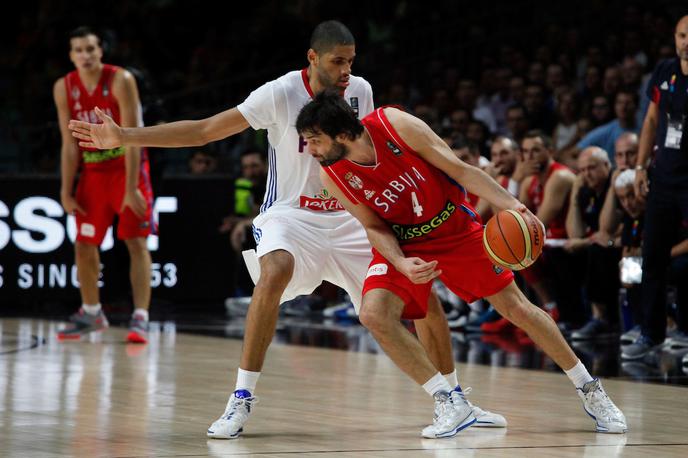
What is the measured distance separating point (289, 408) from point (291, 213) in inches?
36.9

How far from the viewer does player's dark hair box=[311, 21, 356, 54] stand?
559 cm

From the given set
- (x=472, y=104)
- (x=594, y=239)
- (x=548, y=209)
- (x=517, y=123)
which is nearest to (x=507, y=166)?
(x=548, y=209)

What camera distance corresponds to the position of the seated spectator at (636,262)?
8391 millimetres

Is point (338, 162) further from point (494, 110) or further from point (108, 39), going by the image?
point (494, 110)

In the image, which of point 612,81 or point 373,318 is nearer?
point 373,318

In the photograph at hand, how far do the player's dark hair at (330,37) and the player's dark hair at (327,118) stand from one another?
0.58m

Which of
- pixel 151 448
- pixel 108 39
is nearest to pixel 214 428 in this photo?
pixel 151 448

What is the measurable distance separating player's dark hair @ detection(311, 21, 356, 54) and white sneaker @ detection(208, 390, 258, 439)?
149 centimetres

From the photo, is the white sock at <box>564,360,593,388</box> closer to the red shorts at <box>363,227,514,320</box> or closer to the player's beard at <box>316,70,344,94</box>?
the red shorts at <box>363,227,514,320</box>

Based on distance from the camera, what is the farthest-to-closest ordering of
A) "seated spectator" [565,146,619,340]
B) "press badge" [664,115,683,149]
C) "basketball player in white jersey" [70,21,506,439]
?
"seated spectator" [565,146,619,340]
"press badge" [664,115,683,149]
"basketball player in white jersey" [70,21,506,439]

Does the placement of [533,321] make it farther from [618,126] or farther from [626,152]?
[618,126]

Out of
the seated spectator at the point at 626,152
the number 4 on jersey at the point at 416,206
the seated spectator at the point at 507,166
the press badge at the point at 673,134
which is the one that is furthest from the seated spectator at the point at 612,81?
the number 4 on jersey at the point at 416,206

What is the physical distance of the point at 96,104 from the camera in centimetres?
865

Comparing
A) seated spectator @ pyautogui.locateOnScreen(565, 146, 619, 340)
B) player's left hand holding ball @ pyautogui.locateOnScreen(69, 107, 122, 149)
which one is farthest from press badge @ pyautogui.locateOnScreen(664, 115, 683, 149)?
player's left hand holding ball @ pyautogui.locateOnScreen(69, 107, 122, 149)
